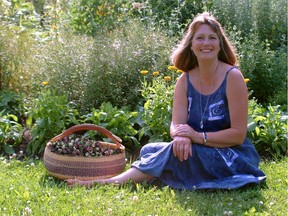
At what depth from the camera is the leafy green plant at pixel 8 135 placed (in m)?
4.82

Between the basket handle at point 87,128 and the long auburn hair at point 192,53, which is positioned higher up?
the long auburn hair at point 192,53

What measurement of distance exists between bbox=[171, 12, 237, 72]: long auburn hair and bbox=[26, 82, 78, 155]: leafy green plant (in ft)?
3.99

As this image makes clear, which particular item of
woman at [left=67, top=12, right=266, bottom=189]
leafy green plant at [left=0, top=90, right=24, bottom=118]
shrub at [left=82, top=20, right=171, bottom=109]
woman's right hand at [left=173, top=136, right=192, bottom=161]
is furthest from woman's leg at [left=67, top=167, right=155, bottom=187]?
leafy green plant at [left=0, top=90, right=24, bottom=118]

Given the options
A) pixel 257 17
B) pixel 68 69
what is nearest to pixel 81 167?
pixel 68 69

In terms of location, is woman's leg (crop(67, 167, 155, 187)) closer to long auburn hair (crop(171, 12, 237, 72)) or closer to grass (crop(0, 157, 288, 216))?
grass (crop(0, 157, 288, 216))

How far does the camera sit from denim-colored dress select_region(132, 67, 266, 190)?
383 centimetres

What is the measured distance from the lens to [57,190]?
3775 millimetres

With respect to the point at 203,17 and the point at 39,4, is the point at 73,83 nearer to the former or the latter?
the point at 203,17

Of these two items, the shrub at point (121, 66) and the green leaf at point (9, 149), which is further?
the shrub at point (121, 66)

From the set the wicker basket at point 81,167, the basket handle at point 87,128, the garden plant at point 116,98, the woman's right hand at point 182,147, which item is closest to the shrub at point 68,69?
the garden plant at point 116,98

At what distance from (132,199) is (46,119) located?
1549 millimetres

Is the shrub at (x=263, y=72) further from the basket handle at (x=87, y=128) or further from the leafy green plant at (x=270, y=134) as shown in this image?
the basket handle at (x=87, y=128)

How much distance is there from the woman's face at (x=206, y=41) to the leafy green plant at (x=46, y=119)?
1.46 metres

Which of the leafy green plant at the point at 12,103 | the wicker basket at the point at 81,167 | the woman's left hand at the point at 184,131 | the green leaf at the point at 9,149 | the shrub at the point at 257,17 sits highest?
the shrub at the point at 257,17
